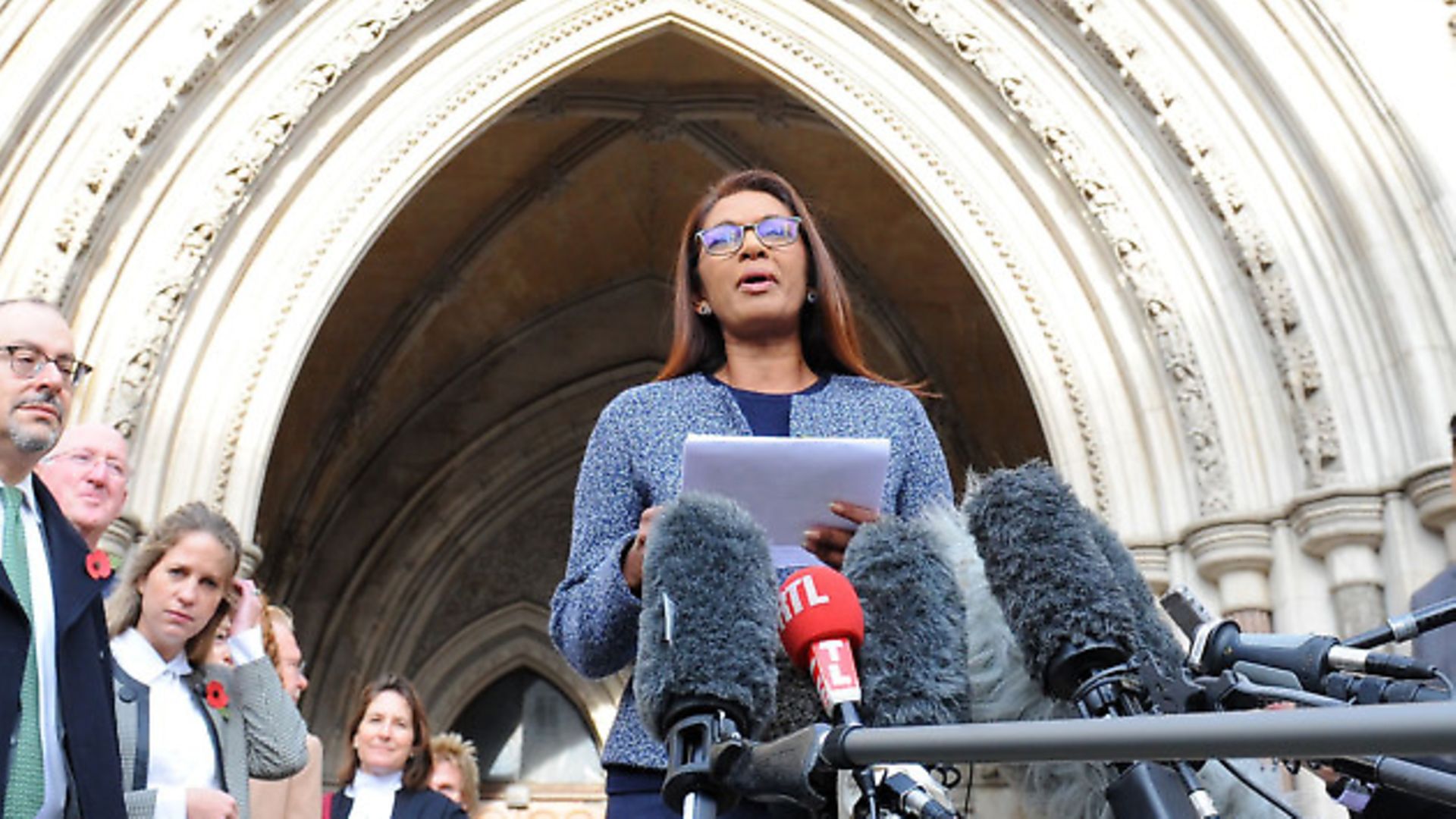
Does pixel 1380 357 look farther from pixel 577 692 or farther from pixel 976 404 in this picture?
pixel 577 692

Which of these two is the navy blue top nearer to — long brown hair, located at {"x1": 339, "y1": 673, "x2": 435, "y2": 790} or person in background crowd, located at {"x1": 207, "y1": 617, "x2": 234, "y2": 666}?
person in background crowd, located at {"x1": 207, "y1": 617, "x2": 234, "y2": 666}

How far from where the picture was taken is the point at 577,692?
11562 mm

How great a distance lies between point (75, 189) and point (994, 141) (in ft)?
11.7

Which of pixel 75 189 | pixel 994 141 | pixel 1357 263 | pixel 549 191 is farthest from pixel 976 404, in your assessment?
pixel 75 189

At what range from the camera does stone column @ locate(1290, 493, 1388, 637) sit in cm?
574

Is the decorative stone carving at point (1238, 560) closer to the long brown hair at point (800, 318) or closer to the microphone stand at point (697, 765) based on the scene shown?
the long brown hair at point (800, 318)

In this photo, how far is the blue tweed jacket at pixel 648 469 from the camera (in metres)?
1.73

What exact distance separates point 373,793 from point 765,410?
2.62 metres

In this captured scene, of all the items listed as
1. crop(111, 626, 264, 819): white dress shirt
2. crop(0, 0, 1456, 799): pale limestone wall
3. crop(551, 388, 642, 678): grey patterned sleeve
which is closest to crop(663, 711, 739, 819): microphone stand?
crop(551, 388, 642, 678): grey patterned sleeve

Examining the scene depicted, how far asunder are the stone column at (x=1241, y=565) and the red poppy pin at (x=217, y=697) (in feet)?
13.4

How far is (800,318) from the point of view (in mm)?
2012

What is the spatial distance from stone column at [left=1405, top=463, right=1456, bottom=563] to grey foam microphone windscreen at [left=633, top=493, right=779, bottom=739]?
4573 mm

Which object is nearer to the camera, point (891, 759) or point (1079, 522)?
point (891, 759)

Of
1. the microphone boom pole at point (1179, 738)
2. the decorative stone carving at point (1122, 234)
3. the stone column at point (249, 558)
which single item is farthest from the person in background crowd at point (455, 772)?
the microphone boom pole at point (1179, 738)
